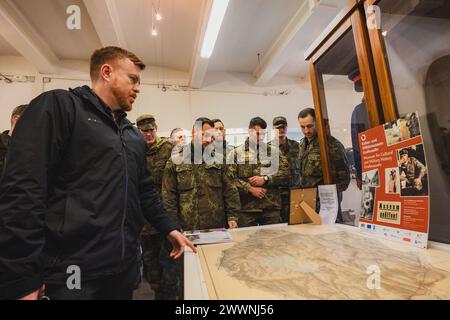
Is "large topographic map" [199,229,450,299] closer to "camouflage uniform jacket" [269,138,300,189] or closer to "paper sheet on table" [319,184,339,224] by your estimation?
"paper sheet on table" [319,184,339,224]

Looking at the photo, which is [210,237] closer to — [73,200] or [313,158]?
[73,200]

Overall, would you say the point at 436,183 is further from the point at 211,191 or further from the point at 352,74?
the point at 211,191

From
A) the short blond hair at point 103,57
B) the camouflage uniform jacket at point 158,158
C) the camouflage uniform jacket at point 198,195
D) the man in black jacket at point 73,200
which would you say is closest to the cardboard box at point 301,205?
the man in black jacket at point 73,200

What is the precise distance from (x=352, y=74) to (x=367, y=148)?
0.61 metres

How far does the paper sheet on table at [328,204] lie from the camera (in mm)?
1379

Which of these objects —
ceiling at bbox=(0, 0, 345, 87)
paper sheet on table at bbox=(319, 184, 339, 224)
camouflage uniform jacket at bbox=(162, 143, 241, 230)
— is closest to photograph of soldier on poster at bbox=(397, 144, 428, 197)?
paper sheet on table at bbox=(319, 184, 339, 224)

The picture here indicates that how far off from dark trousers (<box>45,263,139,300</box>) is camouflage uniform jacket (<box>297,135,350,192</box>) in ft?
3.95

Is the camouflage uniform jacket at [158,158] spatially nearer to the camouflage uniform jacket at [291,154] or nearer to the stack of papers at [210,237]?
the camouflage uniform jacket at [291,154]

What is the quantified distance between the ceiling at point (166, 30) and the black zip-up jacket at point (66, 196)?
2.91 m

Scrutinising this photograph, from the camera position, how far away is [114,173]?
2.99ft

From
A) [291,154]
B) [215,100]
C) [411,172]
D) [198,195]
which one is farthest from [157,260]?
[215,100]

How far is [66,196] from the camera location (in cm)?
81

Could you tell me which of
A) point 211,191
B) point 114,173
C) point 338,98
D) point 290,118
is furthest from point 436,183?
point 290,118
